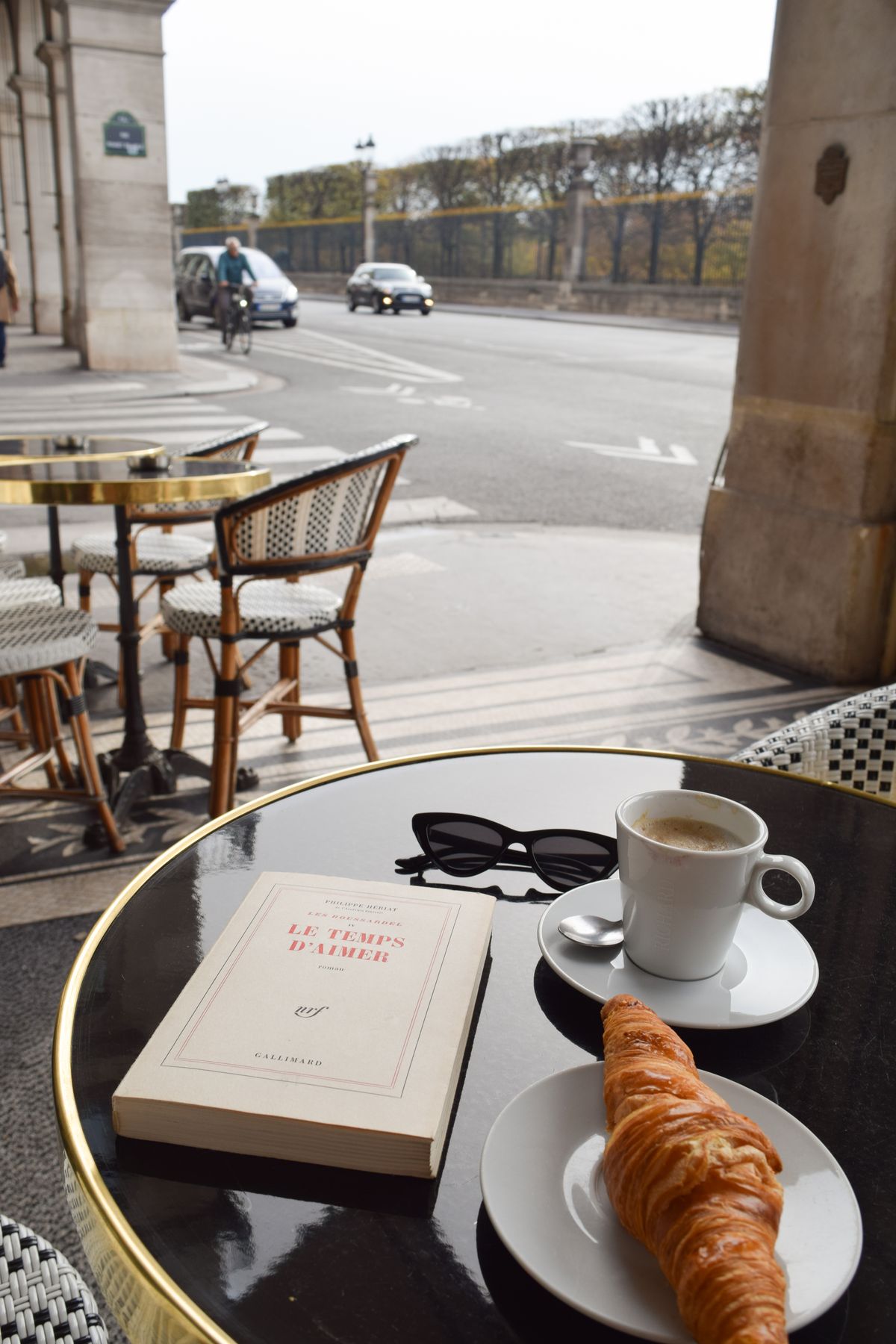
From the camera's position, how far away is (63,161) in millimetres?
14336

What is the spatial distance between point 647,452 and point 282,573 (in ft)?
22.3

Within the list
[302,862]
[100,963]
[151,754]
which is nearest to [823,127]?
[151,754]

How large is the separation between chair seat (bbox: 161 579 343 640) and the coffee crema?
2.04 m

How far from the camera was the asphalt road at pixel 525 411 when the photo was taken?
7484mm

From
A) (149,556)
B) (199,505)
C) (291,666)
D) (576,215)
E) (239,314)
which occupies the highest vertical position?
(576,215)

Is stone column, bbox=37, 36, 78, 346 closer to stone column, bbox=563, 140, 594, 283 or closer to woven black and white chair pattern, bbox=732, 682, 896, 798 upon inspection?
woven black and white chair pattern, bbox=732, 682, 896, 798

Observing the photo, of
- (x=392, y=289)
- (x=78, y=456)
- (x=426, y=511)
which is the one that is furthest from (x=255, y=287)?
(x=78, y=456)

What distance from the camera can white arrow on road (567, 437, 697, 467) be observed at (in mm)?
8773

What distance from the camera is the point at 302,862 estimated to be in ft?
3.88

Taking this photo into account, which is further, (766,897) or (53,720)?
(53,720)

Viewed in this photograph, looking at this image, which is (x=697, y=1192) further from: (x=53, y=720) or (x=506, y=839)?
(x=53, y=720)

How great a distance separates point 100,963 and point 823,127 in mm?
3647

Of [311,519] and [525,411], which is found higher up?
[311,519]

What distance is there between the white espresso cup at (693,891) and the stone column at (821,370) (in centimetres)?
316
